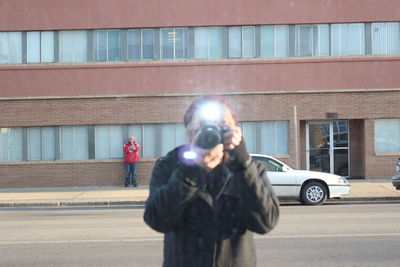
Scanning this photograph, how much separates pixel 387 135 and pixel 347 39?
393cm

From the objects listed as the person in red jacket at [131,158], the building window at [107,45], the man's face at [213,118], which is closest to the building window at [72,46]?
the building window at [107,45]

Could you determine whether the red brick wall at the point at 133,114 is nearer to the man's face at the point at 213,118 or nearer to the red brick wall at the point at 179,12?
the red brick wall at the point at 179,12

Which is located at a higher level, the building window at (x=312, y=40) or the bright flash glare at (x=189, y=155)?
the building window at (x=312, y=40)

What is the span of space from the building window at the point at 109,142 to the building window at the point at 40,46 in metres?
3.40

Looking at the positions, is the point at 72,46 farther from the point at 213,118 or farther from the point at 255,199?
the point at 255,199

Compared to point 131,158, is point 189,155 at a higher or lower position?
higher

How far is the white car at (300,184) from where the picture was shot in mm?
13355

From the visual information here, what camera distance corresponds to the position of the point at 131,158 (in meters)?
19.0

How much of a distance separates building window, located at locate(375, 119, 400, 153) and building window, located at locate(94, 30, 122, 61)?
1021cm

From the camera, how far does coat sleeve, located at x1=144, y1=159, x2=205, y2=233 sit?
2.07m

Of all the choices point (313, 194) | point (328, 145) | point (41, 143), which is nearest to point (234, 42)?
point (328, 145)

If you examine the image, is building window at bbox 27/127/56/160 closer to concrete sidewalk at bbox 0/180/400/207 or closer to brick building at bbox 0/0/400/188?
brick building at bbox 0/0/400/188

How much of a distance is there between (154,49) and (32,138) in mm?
5824

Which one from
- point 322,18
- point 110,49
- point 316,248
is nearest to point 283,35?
point 322,18
